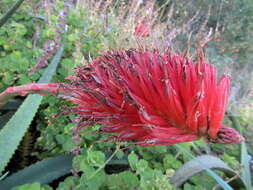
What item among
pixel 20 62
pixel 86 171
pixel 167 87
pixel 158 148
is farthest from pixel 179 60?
pixel 20 62

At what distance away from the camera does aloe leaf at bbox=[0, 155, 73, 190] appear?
33.6 inches

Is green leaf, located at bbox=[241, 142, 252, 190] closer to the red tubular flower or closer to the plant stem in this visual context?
the red tubular flower

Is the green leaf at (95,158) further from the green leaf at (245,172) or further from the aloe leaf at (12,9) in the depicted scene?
the green leaf at (245,172)

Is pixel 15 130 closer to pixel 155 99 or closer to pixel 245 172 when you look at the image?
pixel 155 99

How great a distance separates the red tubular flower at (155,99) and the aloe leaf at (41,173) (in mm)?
288

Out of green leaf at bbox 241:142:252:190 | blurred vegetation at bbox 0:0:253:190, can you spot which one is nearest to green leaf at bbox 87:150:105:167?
blurred vegetation at bbox 0:0:253:190

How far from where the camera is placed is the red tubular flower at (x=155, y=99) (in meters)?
0.62

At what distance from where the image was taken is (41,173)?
90 cm

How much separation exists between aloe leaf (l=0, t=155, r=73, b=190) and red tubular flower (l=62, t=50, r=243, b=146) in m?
0.29

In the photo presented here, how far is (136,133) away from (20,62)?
748 mm

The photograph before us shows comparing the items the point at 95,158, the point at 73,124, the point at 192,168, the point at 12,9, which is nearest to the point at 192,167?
the point at 192,168

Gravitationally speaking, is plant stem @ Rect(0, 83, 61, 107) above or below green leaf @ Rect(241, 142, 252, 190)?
above

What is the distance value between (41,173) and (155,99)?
48 cm

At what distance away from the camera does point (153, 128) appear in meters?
0.61
